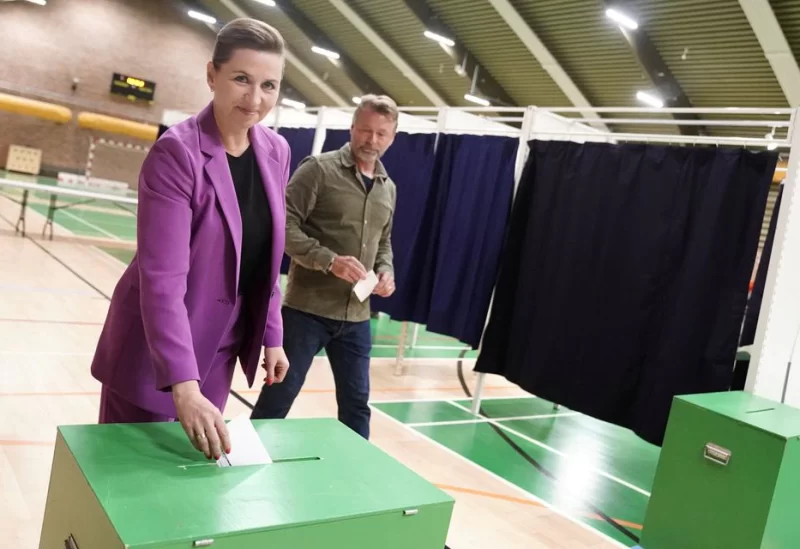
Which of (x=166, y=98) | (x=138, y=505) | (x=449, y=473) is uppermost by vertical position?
(x=166, y=98)

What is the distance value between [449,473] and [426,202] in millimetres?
2167

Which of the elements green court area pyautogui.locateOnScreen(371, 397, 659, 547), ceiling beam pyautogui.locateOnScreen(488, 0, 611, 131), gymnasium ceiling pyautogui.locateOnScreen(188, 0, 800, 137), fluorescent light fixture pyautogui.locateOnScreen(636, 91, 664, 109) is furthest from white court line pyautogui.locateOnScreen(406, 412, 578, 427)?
fluorescent light fixture pyautogui.locateOnScreen(636, 91, 664, 109)

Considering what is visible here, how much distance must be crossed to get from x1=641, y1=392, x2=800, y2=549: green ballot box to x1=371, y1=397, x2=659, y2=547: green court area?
353 millimetres

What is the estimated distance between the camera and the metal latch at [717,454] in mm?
2453

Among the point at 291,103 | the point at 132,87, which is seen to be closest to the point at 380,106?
the point at 291,103

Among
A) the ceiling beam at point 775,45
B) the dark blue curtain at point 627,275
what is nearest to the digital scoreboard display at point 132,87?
the ceiling beam at point 775,45

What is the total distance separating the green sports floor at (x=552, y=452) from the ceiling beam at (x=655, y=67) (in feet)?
21.3

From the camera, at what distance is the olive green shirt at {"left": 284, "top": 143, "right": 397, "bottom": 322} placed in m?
2.34

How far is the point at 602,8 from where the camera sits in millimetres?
9469

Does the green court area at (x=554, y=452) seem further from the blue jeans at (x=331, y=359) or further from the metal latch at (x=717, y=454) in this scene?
the blue jeans at (x=331, y=359)

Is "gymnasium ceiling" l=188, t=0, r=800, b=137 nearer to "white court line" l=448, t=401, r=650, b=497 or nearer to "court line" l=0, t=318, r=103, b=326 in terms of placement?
"white court line" l=448, t=401, r=650, b=497

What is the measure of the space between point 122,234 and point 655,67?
8350mm

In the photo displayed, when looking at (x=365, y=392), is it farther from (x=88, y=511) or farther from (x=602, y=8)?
(x=602, y=8)

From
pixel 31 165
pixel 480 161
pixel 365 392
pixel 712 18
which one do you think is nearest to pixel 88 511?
pixel 365 392
